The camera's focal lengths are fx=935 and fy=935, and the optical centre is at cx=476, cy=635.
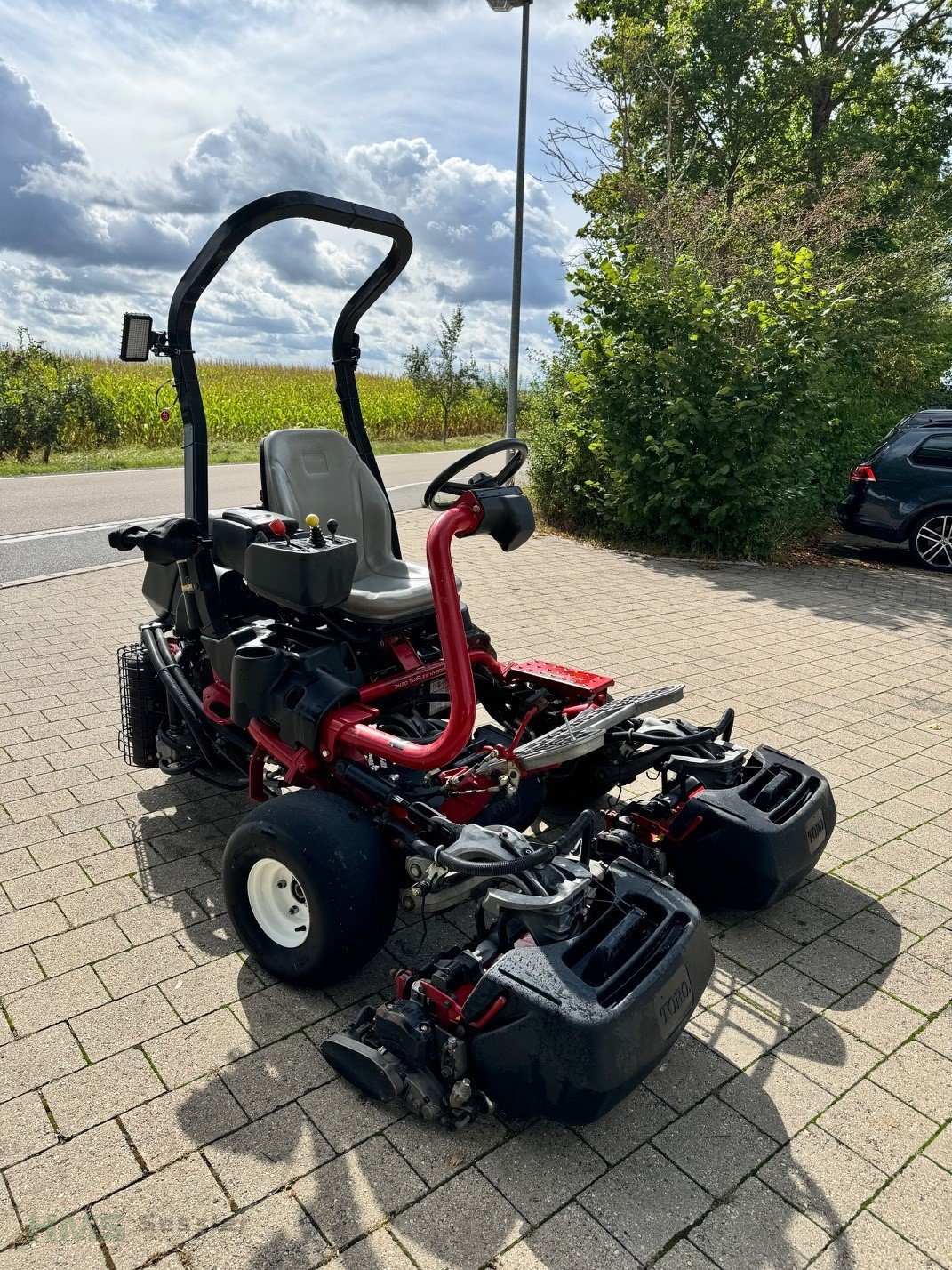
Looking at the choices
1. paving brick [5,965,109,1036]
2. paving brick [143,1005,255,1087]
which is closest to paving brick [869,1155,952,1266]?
paving brick [143,1005,255,1087]

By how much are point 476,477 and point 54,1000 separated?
6.77 feet

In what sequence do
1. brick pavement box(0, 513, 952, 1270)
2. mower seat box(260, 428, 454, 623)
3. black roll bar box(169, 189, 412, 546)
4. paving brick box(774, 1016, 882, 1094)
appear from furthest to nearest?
1. mower seat box(260, 428, 454, 623)
2. black roll bar box(169, 189, 412, 546)
3. paving brick box(774, 1016, 882, 1094)
4. brick pavement box(0, 513, 952, 1270)

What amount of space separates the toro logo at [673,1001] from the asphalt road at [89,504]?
24.6 feet

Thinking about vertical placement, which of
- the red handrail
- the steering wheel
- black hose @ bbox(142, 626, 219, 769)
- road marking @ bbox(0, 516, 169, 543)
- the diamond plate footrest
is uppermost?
the steering wheel

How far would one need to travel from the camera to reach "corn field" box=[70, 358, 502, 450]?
21391 mm

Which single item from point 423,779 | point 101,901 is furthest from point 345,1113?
point 101,901

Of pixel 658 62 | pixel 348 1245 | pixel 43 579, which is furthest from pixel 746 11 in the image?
pixel 348 1245

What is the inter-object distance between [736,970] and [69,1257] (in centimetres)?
205

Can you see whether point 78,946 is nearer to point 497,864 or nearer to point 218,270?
point 497,864

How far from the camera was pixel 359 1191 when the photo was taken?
7.17 feet

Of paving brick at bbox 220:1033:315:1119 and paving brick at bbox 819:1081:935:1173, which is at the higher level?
paving brick at bbox 220:1033:315:1119

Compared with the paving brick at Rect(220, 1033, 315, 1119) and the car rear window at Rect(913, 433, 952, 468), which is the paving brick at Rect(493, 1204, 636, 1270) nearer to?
the paving brick at Rect(220, 1033, 315, 1119)

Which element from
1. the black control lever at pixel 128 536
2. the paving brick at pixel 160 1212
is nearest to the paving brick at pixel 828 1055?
the paving brick at pixel 160 1212

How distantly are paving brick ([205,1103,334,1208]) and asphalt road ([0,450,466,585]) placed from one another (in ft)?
22.9
